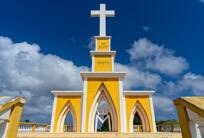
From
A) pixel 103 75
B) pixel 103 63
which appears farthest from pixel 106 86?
pixel 103 63

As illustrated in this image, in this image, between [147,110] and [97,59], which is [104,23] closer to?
[97,59]

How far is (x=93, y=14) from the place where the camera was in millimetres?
19672

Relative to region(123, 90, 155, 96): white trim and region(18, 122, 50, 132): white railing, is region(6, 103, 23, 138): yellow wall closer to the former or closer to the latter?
region(18, 122, 50, 132): white railing

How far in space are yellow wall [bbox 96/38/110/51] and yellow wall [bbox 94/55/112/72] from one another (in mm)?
855

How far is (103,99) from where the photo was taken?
17219 millimetres

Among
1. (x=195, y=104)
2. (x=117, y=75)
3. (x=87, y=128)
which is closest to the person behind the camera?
(x=195, y=104)

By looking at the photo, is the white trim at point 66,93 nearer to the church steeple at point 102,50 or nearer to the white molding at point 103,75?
the white molding at point 103,75

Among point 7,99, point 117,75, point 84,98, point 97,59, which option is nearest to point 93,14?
point 97,59

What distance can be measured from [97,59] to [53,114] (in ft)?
19.7

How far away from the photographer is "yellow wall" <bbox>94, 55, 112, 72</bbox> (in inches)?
689

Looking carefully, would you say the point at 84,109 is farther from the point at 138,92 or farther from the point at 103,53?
the point at 103,53

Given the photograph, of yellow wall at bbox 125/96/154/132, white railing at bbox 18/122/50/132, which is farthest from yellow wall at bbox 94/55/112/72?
white railing at bbox 18/122/50/132

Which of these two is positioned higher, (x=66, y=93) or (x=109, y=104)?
(x=66, y=93)

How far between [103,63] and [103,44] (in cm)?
197
